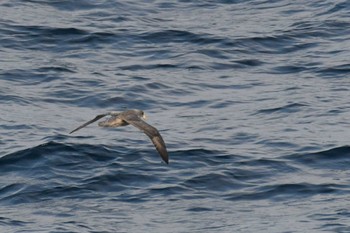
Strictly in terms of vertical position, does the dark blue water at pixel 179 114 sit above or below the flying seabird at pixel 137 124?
below

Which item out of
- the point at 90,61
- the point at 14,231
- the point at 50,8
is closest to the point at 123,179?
the point at 14,231

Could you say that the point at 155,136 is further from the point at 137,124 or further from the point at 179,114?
the point at 179,114

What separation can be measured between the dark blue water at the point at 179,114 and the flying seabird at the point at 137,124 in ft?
5.41

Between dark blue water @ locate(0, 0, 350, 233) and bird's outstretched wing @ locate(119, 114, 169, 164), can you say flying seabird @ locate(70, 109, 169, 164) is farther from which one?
dark blue water @ locate(0, 0, 350, 233)

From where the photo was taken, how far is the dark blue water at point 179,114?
64.0 feet

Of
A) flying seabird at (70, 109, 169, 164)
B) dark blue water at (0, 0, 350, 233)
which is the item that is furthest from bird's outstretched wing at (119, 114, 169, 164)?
dark blue water at (0, 0, 350, 233)

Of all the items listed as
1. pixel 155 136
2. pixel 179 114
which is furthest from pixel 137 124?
pixel 179 114

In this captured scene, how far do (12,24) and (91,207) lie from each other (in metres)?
10.9

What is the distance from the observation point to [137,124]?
17.4 meters

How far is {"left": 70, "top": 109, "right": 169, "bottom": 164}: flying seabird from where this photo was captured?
17.1 metres

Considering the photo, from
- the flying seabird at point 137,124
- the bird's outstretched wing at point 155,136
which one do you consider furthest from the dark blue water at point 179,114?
the bird's outstretched wing at point 155,136

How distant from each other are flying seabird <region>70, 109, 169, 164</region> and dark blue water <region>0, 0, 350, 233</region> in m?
1.65

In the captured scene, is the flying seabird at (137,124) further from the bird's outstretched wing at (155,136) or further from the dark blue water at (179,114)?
the dark blue water at (179,114)

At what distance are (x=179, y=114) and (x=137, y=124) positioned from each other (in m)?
6.48
